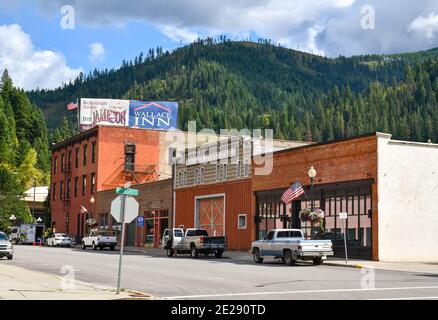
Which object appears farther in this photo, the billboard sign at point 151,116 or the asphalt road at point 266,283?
the billboard sign at point 151,116

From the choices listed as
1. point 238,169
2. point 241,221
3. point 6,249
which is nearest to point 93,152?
point 238,169

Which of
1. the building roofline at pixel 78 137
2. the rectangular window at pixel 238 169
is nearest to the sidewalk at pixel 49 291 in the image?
the rectangular window at pixel 238 169

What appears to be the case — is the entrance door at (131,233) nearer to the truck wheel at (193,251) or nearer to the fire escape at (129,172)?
the fire escape at (129,172)

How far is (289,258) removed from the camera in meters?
32.5

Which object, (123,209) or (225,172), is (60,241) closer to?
(225,172)

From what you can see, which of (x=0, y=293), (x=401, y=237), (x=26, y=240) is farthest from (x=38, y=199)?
(x=0, y=293)

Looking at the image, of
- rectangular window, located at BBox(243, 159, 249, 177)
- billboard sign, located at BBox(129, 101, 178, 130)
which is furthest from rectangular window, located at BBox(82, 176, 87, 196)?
rectangular window, located at BBox(243, 159, 249, 177)

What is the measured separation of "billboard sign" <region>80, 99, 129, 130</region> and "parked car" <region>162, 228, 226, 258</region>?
1423 inches

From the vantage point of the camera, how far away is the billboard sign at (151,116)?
80375 mm

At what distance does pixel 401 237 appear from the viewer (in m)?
35.6

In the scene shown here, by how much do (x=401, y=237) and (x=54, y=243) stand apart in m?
45.1

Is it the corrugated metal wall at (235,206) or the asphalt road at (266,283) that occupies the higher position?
the corrugated metal wall at (235,206)

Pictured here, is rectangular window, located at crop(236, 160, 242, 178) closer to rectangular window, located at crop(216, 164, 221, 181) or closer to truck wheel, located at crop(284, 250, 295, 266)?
rectangular window, located at crop(216, 164, 221, 181)

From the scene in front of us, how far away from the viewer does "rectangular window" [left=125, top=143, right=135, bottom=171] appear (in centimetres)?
7454
